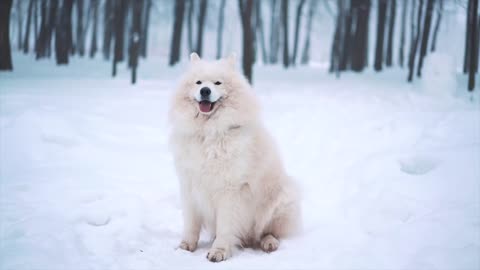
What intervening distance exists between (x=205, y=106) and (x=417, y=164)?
2.93 m

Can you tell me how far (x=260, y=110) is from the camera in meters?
3.81

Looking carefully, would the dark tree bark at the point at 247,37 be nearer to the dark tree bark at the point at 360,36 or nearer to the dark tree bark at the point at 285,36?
the dark tree bark at the point at 360,36

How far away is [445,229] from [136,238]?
8.74 feet

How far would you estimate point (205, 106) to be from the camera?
3.58 m

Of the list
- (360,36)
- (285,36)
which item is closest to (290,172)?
(360,36)

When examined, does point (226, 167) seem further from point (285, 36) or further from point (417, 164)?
point (285, 36)

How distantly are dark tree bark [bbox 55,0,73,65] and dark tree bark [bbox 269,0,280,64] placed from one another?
43.2 feet

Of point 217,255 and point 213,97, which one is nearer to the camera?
point 217,255

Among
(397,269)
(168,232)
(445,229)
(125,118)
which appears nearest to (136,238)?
(168,232)

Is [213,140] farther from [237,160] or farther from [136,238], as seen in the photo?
[136,238]

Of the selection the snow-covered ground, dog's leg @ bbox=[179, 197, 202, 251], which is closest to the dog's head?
dog's leg @ bbox=[179, 197, 202, 251]

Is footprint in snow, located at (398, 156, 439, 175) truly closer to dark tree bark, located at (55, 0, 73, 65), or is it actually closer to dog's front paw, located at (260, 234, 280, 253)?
dog's front paw, located at (260, 234, 280, 253)

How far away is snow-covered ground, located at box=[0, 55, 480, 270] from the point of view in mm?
3174

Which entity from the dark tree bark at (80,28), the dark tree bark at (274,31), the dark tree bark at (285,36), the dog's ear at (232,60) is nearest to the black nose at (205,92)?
the dog's ear at (232,60)
